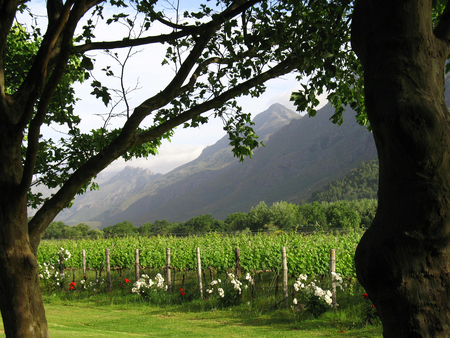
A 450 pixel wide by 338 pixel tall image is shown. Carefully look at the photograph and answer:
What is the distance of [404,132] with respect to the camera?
2012 mm

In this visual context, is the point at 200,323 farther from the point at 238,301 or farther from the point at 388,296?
the point at 388,296

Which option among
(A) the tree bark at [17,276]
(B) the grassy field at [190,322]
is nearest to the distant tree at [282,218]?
(B) the grassy field at [190,322]

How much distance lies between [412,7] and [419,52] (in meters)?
0.28

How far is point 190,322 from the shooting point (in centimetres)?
1093

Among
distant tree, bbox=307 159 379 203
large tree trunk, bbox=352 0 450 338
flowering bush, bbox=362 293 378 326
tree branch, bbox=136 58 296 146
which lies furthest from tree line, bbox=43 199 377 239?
distant tree, bbox=307 159 379 203

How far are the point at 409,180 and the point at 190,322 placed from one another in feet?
33.5

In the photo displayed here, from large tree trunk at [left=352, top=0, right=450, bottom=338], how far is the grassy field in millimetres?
6610

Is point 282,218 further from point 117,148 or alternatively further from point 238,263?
point 117,148

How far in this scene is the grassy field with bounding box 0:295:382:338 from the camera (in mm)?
8789

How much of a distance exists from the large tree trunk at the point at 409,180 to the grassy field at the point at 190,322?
260 inches

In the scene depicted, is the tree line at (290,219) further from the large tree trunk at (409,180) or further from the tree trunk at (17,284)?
the large tree trunk at (409,180)

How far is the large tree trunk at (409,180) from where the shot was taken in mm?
1984

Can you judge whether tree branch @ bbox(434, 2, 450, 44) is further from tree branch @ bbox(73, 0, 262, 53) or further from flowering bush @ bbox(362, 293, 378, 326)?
flowering bush @ bbox(362, 293, 378, 326)

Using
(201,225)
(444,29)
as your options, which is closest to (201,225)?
(201,225)
